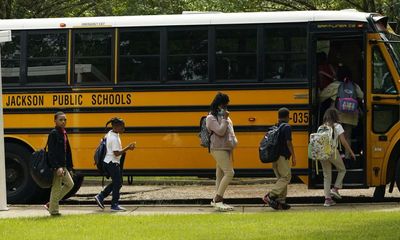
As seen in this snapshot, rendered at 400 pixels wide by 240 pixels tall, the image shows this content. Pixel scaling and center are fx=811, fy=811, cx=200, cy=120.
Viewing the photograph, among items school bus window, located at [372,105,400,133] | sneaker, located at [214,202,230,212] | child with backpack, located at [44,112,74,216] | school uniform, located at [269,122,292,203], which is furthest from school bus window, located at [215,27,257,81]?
child with backpack, located at [44,112,74,216]

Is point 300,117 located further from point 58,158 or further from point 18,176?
point 18,176

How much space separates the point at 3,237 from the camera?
9648mm

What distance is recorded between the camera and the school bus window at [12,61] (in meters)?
14.0

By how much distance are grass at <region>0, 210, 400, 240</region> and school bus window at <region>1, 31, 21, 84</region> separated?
3.43 m

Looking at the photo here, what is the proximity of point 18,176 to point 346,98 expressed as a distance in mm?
5790

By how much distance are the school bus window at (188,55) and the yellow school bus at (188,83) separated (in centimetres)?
2

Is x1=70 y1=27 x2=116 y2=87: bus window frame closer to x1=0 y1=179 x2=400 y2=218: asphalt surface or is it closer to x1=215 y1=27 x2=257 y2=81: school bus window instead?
x1=215 y1=27 x2=257 y2=81: school bus window

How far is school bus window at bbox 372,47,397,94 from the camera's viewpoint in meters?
13.0

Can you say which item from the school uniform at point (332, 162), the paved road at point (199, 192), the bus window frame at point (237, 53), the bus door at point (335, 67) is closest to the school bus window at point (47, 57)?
the bus window frame at point (237, 53)

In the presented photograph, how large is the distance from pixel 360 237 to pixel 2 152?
6323 mm

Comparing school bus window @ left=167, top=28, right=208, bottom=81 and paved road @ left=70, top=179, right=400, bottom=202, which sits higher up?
school bus window @ left=167, top=28, right=208, bottom=81

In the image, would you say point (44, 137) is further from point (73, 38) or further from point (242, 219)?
point (242, 219)

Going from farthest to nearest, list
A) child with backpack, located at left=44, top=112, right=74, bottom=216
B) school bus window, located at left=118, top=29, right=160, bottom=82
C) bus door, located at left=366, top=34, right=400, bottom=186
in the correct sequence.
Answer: school bus window, located at left=118, top=29, right=160, bottom=82 → bus door, located at left=366, top=34, right=400, bottom=186 → child with backpack, located at left=44, top=112, right=74, bottom=216

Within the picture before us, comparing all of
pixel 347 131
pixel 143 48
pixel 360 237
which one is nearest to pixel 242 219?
pixel 360 237
